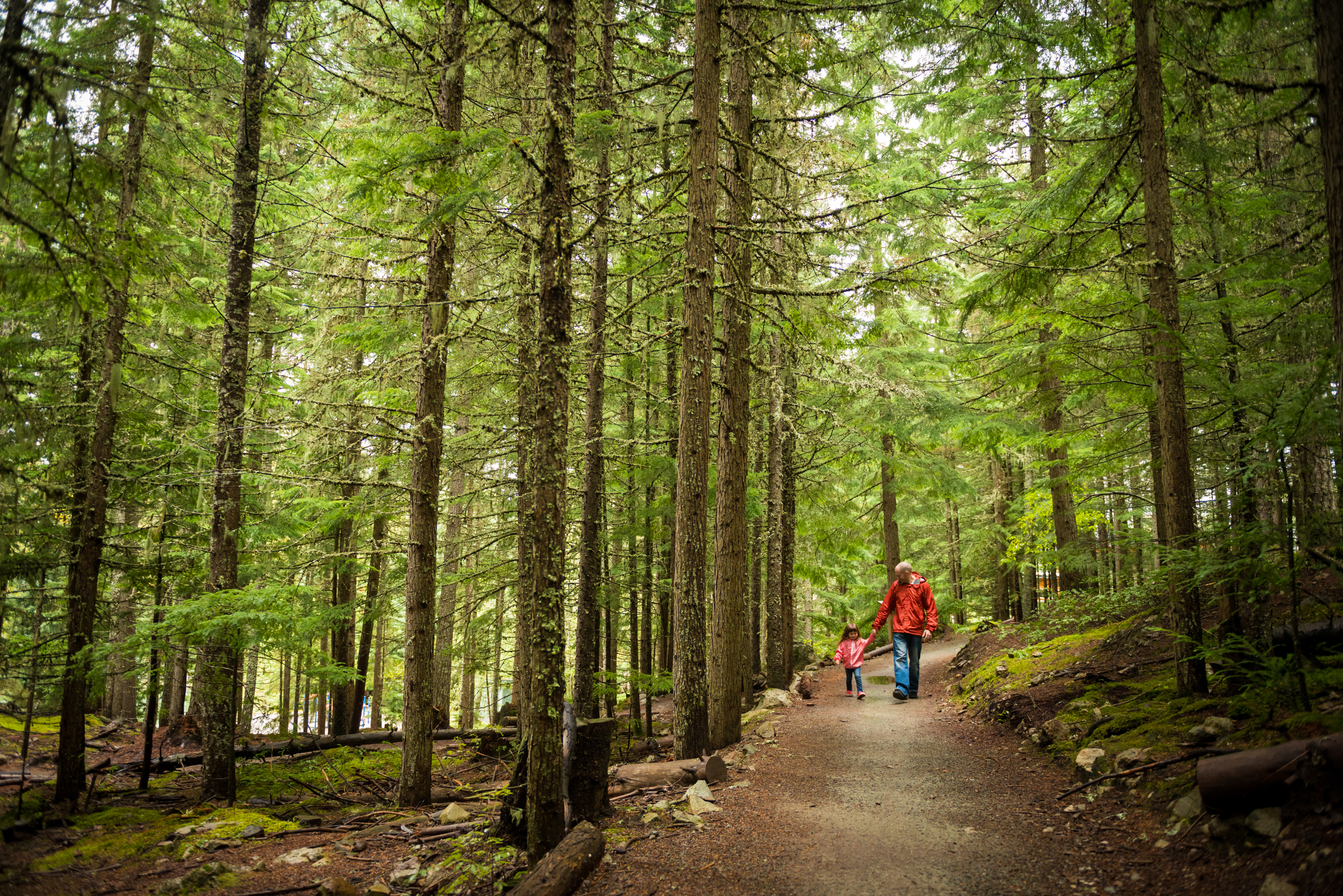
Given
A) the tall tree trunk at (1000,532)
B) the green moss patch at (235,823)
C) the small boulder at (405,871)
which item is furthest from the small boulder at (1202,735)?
the tall tree trunk at (1000,532)

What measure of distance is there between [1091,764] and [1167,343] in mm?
4348

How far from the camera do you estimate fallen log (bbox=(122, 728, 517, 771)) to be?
11445mm

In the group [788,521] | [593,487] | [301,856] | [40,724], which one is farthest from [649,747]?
[40,724]

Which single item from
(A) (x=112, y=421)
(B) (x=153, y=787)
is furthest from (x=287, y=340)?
(B) (x=153, y=787)

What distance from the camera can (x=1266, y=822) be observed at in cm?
401

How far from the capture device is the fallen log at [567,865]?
4.78 metres

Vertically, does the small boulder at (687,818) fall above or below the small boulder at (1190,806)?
below

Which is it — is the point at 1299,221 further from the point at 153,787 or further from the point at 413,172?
the point at 153,787

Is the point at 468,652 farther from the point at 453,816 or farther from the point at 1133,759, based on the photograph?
the point at 1133,759

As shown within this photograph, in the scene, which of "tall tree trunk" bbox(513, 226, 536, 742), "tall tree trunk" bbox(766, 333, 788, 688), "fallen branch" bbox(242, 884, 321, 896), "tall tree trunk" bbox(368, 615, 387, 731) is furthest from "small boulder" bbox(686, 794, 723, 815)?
"tall tree trunk" bbox(368, 615, 387, 731)

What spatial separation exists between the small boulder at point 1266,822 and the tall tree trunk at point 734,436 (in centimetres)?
534

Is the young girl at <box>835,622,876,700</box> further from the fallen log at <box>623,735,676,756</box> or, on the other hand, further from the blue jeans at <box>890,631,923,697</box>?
the fallen log at <box>623,735,676,756</box>

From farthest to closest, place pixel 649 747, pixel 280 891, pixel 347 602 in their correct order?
pixel 347 602, pixel 649 747, pixel 280 891

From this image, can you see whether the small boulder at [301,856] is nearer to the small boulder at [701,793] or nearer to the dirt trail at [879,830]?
the dirt trail at [879,830]
